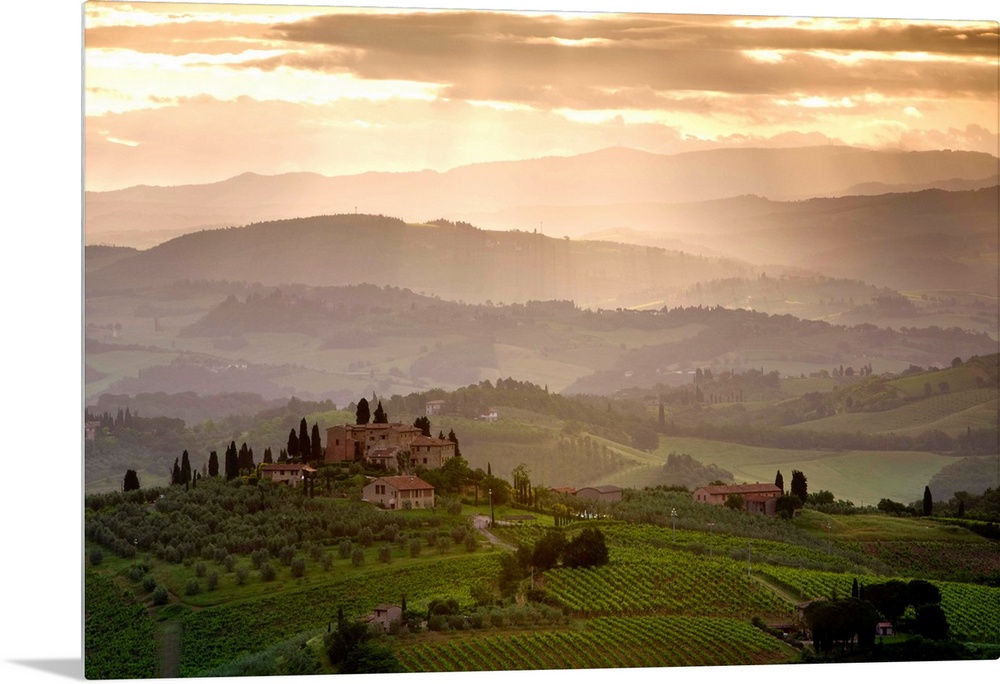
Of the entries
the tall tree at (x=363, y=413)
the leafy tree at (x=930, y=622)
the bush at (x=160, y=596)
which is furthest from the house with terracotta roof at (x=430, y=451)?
the leafy tree at (x=930, y=622)

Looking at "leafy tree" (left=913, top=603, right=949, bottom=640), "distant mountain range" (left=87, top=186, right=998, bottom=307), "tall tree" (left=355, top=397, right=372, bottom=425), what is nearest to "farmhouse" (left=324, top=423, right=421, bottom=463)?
"tall tree" (left=355, top=397, right=372, bottom=425)

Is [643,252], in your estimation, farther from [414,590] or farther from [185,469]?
[185,469]

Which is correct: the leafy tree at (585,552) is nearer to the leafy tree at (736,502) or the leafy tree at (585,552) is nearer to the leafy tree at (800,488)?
the leafy tree at (736,502)

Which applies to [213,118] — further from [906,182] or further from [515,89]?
[906,182]

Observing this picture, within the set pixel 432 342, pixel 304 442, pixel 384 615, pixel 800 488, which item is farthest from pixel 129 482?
pixel 800 488

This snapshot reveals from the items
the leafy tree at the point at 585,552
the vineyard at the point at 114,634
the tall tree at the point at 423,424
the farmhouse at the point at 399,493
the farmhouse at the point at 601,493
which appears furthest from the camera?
the farmhouse at the point at 601,493

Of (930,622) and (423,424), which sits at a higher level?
(423,424)

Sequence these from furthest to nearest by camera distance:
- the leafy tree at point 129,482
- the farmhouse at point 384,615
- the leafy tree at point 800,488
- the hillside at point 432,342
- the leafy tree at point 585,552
→ the leafy tree at point 800,488, the hillside at point 432,342, the leafy tree at point 585,552, the leafy tree at point 129,482, the farmhouse at point 384,615
